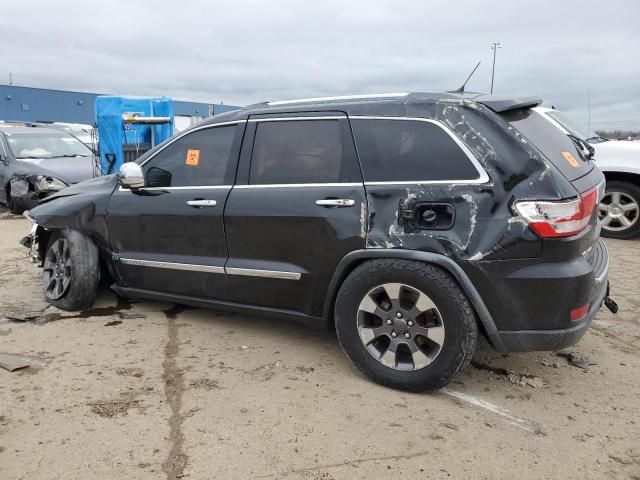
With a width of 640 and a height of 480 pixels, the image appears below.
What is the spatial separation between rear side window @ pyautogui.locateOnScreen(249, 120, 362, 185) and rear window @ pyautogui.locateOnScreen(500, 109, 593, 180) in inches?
38.9

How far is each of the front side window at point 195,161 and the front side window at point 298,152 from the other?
0.86 ft

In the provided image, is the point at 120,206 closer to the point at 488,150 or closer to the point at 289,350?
the point at 289,350

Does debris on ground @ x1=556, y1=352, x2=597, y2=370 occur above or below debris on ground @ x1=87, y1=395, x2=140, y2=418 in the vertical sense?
above

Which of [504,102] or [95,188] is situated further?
[95,188]

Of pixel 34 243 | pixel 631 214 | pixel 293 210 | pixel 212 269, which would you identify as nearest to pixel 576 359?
pixel 293 210

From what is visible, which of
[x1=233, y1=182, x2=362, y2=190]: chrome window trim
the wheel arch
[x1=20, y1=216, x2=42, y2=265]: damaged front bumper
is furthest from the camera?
[x1=20, y1=216, x2=42, y2=265]: damaged front bumper

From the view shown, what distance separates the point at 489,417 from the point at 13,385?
110 inches

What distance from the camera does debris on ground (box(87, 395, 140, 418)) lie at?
304cm

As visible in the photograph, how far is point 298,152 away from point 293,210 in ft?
1.37

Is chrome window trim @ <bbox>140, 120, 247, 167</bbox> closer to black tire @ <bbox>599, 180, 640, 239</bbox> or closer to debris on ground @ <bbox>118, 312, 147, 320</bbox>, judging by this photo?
debris on ground @ <bbox>118, 312, 147, 320</bbox>

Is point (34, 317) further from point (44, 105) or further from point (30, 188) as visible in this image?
point (44, 105)

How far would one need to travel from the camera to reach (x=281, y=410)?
10.1 ft

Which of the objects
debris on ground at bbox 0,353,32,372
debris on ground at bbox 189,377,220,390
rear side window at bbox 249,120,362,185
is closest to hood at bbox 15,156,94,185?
debris on ground at bbox 0,353,32,372

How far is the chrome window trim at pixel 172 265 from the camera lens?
3.95 metres
